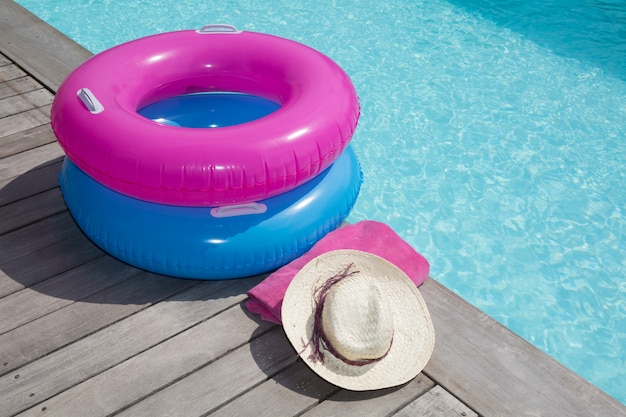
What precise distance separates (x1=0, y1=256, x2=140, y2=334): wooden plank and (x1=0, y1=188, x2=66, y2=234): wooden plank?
12.5 inches

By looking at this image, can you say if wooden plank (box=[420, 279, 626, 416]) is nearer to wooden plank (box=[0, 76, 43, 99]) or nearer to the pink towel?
the pink towel

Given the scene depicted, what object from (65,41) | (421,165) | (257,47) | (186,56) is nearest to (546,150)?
(421,165)

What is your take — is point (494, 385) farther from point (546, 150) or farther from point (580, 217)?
point (546, 150)

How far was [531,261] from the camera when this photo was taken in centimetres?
292

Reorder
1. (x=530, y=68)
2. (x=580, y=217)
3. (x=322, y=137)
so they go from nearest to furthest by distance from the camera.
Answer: (x=322, y=137), (x=580, y=217), (x=530, y=68)

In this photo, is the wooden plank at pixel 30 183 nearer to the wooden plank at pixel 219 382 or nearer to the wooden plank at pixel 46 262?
the wooden plank at pixel 46 262

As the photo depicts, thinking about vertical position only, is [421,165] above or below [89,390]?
below

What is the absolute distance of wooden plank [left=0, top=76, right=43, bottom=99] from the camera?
3.05 m

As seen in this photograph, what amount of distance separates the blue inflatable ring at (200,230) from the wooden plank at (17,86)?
1061 millimetres

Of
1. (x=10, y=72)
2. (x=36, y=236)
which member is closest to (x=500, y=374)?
(x=36, y=236)

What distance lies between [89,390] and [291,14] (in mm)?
3545

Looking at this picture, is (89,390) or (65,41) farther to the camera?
(65,41)

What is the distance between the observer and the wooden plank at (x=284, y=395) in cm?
178

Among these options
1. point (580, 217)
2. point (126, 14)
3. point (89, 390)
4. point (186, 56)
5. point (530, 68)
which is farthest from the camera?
point (126, 14)
